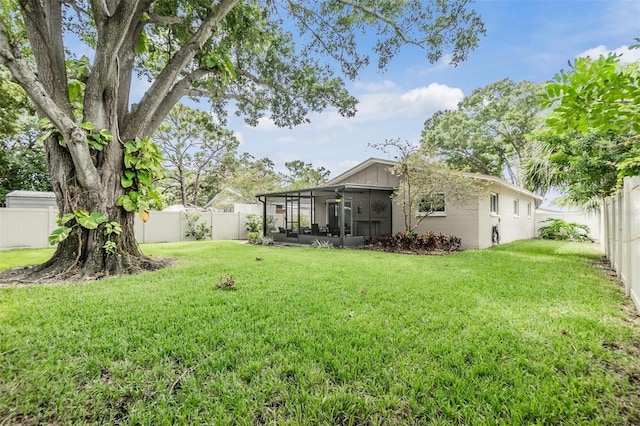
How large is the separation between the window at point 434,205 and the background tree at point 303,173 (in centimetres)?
1932

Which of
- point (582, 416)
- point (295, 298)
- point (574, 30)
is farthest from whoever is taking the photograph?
point (574, 30)

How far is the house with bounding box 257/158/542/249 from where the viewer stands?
11719 millimetres

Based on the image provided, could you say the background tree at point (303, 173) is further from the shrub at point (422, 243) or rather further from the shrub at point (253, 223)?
the shrub at point (422, 243)

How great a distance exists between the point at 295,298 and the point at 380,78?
841cm

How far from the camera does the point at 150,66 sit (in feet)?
35.5

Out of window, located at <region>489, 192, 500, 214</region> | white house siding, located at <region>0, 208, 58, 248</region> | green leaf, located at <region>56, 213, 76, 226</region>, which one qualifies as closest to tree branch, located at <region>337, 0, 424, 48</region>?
window, located at <region>489, 192, 500, 214</region>

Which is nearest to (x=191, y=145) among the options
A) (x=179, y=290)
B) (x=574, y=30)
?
(x=179, y=290)

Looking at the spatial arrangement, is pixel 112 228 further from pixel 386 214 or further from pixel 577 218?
pixel 577 218

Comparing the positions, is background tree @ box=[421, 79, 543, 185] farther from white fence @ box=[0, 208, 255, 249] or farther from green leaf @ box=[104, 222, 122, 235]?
green leaf @ box=[104, 222, 122, 235]

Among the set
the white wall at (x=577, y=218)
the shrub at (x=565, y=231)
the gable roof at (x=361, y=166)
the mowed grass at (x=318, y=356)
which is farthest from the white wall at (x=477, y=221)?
the mowed grass at (x=318, y=356)

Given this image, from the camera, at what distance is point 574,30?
7.69 m

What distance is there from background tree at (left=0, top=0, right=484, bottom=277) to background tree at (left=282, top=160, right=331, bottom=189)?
64.9 feet

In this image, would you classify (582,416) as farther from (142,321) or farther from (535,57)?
(535,57)

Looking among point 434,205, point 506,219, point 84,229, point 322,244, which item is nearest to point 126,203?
point 84,229
